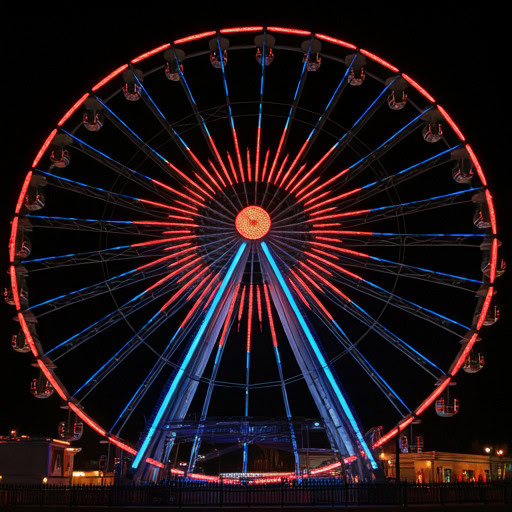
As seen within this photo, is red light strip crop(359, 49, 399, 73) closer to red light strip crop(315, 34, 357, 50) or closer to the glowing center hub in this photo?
red light strip crop(315, 34, 357, 50)

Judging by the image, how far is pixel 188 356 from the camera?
2522 cm

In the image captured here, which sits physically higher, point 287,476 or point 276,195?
point 276,195

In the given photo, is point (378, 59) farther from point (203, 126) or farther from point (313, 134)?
point (203, 126)

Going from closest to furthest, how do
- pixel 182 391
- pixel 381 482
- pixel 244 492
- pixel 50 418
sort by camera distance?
pixel 244 492, pixel 381 482, pixel 182 391, pixel 50 418

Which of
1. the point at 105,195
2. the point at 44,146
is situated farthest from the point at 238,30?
the point at 44,146

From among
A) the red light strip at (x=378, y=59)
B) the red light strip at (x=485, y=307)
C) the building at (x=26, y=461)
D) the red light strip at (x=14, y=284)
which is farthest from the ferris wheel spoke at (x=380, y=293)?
the building at (x=26, y=461)

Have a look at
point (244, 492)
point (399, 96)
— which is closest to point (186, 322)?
point (244, 492)

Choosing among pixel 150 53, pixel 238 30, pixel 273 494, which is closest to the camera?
pixel 273 494

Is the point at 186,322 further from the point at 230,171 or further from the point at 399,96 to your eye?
the point at 399,96

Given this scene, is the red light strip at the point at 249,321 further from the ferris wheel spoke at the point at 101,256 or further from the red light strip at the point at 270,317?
the ferris wheel spoke at the point at 101,256

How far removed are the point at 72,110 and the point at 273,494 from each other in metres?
14.9

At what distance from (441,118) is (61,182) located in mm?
13947

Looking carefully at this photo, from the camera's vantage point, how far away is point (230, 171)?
26.6 metres

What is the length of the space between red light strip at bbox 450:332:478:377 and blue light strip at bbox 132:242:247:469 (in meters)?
8.58
